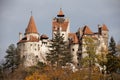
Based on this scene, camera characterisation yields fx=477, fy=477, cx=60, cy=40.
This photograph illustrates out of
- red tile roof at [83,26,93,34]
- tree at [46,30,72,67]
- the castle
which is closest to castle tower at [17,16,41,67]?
the castle

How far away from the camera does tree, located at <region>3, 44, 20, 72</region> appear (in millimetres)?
52778

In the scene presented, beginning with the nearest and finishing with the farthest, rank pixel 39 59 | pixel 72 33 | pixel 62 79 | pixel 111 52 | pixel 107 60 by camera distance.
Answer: pixel 62 79
pixel 107 60
pixel 111 52
pixel 39 59
pixel 72 33

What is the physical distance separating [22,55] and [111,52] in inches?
493

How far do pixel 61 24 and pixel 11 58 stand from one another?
29.7 feet

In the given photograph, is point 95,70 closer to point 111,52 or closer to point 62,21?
point 111,52

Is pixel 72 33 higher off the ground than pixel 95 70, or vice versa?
pixel 72 33

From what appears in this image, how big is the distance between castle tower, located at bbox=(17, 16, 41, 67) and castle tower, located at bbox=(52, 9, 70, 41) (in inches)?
103

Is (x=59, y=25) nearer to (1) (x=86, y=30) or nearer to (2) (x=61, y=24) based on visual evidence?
(2) (x=61, y=24)

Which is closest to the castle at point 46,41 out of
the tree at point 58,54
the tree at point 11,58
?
the tree at point 11,58

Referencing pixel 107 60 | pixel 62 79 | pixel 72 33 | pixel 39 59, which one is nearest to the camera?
pixel 62 79

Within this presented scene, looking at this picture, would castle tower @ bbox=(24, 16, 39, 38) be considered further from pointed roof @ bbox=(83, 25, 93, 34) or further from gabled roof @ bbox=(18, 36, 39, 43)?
pointed roof @ bbox=(83, 25, 93, 34)

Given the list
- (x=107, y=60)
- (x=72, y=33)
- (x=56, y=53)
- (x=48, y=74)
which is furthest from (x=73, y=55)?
(x=48, y=74)

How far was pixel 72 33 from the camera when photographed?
194 ft

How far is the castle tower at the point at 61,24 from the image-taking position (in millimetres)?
58625
